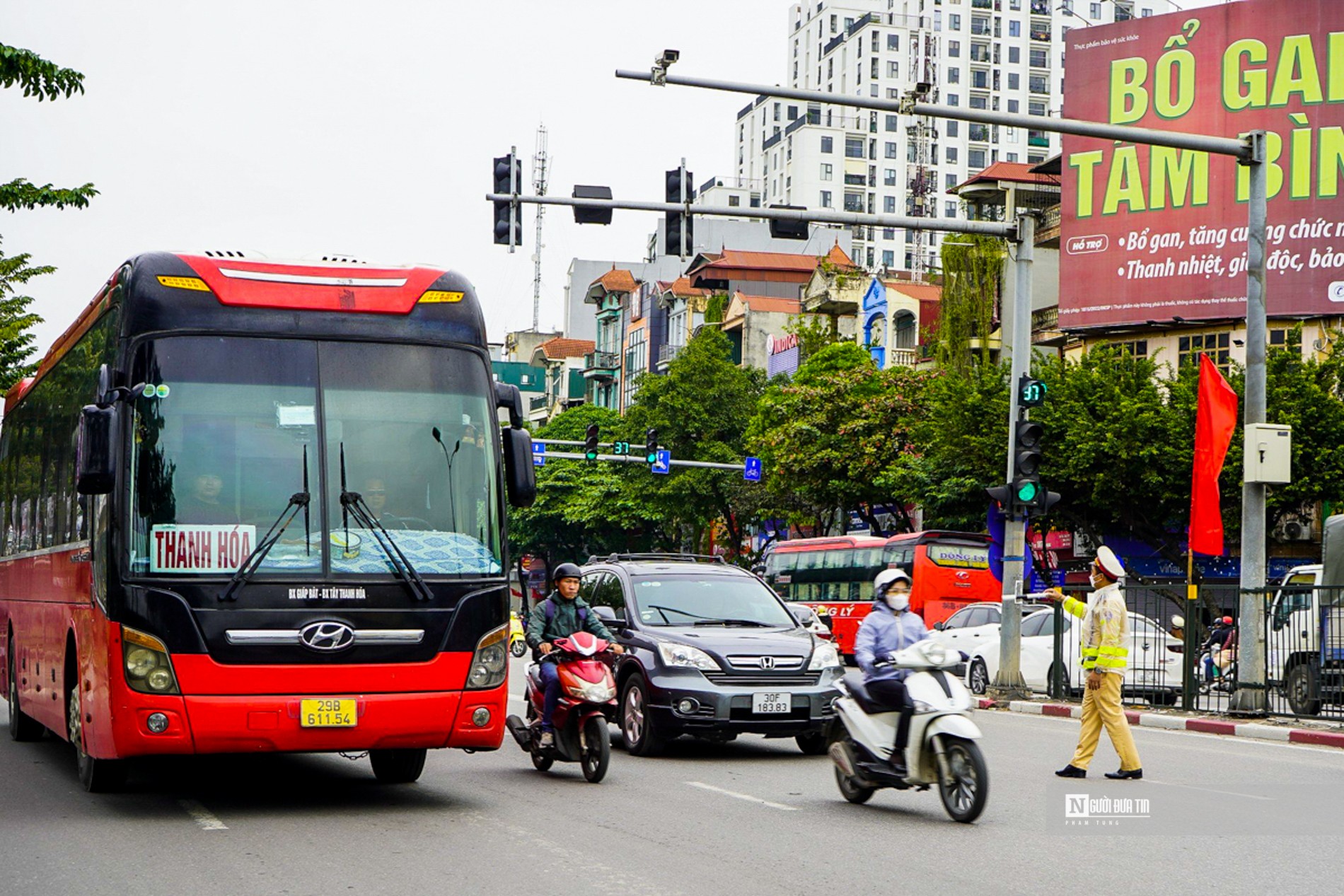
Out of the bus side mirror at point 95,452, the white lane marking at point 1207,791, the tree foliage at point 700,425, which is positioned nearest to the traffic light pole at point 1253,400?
the white lane marking at point 1207,791

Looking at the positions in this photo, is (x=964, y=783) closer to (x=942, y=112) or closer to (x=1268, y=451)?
(x=942, y=112)

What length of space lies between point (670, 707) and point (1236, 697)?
9.27 meters

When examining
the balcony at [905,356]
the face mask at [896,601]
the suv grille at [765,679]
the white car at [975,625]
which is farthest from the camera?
the balcony at [905,356]

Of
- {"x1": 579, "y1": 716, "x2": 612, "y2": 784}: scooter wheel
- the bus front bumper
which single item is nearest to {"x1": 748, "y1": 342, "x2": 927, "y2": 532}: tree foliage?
{"x1": 579, "y1": 716, "x2": 612, "y2": 784}: scooter wheel

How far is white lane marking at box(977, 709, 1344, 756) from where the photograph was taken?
681 inches

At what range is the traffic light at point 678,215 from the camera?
61.3 feet

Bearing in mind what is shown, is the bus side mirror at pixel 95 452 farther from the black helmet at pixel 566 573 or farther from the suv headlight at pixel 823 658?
the suv headlight at pixel 823 658

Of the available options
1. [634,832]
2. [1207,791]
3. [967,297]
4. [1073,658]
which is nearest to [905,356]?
[967,297]

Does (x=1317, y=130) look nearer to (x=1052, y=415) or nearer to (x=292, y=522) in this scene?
(x=1052, y=415)

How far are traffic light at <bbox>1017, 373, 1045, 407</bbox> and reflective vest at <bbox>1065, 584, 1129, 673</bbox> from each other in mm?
9401

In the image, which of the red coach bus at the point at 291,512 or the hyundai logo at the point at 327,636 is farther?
the hyundai logo at the point at 327,636

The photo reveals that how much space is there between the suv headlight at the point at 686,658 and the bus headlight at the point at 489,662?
11.8 feet

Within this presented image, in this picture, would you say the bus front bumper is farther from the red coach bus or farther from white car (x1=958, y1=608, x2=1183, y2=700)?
white car (x1=958, y1=608, x2=1183, y2=700)

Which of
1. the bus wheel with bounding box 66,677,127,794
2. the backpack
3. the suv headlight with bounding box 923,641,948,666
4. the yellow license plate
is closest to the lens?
the yellow license plate
